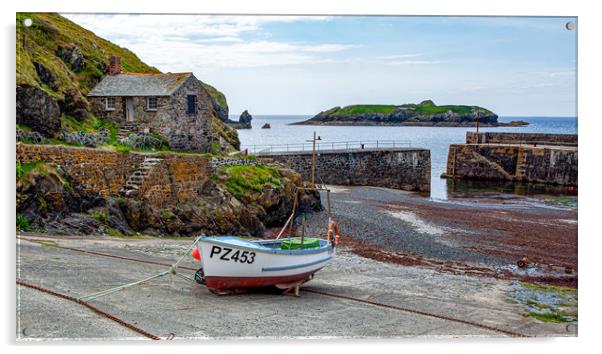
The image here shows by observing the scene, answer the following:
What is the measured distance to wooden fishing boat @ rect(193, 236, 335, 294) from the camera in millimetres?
11688

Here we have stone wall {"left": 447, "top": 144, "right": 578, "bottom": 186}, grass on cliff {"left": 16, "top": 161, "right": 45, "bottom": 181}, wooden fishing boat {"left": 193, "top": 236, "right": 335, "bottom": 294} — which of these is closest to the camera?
→ wooden fishing boat {"left": 193, "top": 236, "right": 335, "bottom": 294}

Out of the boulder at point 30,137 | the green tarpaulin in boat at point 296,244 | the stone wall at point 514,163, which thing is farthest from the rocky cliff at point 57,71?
the stone wall at point 514,163

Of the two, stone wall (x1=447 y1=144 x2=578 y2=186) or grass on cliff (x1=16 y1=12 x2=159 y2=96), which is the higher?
grass on cliff (x1=16 y1=12 x2=159 y2=96)

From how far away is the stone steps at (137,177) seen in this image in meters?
17.7

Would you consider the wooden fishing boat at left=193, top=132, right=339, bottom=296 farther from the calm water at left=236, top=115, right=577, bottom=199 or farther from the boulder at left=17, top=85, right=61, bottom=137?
the boulder at left=17, top=85, right=61, bottom=137

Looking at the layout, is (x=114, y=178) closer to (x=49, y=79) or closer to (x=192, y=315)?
(x=49, y=79)

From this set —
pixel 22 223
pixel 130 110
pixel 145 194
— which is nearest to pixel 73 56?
pixel 130 110

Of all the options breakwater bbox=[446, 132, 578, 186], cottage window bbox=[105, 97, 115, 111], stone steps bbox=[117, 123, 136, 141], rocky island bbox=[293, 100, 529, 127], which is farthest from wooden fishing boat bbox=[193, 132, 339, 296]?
rocky island bbox=[293, 100, 529, 127]

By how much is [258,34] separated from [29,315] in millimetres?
6154

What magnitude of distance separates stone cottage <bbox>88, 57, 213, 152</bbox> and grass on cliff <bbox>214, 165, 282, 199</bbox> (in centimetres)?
176

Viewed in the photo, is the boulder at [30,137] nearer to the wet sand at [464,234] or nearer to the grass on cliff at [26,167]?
the grass on cliff at [26,167]

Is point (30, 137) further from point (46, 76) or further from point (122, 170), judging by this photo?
point (46, 76)
